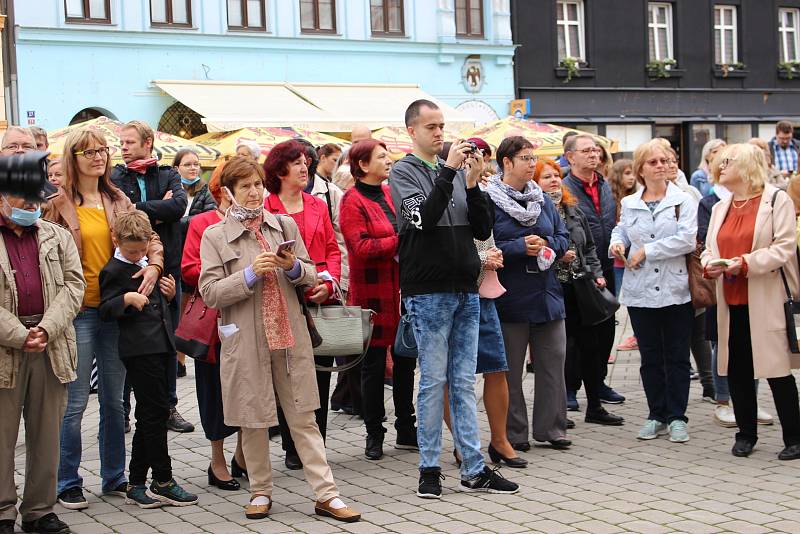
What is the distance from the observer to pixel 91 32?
25359mm

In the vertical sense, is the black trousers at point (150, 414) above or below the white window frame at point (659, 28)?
below

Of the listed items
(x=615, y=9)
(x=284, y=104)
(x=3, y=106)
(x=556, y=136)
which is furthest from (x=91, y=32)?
(x=615, y=9)

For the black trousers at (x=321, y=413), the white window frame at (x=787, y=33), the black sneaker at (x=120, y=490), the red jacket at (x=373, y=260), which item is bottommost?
the black sneaker at (x=120, y=490)

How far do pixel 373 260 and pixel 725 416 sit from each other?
2.89m

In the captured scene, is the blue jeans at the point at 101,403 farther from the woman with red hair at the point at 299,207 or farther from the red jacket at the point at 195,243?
the woman with red hair at the point at 299,207

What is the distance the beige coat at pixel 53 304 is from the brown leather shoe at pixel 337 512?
1.49 metres

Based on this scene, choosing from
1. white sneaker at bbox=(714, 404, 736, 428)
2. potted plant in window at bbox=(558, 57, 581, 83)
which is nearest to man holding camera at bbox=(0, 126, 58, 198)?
white sneaker at bbox=(714, 404, 736, 428)

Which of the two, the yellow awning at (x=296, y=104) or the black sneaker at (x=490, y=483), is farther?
the yellow awning at (x=296, y=104)

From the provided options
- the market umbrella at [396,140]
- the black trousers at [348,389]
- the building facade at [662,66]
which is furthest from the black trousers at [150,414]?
the building facade at [662,66]

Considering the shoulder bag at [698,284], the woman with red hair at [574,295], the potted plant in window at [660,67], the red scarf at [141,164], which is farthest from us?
the potted plant in window at [660,67]

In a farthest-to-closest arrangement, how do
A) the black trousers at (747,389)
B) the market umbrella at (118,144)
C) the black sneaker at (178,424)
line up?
the market umbrella at (118,144) < the black sneaker at (178,424) < the black trousers at (747,389)

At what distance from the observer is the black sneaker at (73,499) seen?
23.1ft

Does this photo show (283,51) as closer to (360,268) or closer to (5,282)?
(360,268)

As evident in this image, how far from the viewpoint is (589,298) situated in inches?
358
